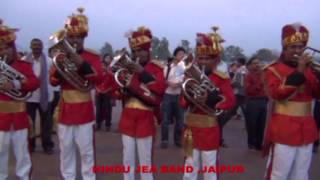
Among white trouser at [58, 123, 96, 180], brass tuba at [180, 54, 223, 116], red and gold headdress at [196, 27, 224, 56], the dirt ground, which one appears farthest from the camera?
the dirt ground

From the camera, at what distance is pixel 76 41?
612 centimetres

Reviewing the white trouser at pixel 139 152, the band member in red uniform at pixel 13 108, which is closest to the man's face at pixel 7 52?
the band member in red uniform at pixel 13 108

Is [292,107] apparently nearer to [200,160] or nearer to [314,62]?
[314,62]

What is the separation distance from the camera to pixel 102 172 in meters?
7.53

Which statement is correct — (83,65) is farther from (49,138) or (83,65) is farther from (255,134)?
(255,134)

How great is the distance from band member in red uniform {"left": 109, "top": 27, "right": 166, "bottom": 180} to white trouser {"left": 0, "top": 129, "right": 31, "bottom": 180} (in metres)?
1.18

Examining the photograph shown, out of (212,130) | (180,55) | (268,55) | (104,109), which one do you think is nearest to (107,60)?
(104,109)

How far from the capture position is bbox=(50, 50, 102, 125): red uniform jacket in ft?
20.0

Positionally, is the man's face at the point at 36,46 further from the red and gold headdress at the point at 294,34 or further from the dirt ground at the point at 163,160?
the red and gold headdress at the point at 294,34

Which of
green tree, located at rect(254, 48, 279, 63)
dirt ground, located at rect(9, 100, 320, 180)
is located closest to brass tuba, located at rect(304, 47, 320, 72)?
green tree, located at rect(254, 48, 279, 63)

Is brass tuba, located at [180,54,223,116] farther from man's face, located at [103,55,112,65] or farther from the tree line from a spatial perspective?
man's face, located at [103,55,112,65]

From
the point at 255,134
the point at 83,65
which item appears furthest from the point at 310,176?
the point at 83,65

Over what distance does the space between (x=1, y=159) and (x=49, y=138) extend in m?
2.91

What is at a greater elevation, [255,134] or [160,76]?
[160,76]
